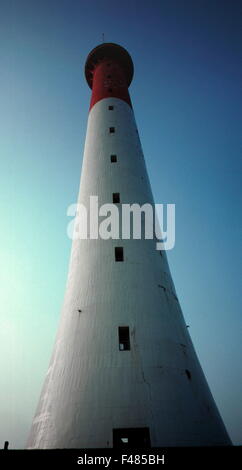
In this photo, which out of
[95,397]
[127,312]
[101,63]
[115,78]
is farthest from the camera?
[101,63]

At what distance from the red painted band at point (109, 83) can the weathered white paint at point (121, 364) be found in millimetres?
9460

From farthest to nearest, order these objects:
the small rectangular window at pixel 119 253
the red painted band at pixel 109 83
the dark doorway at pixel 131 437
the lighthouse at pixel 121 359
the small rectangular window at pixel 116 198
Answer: the red painted band at pixel 109 83 < the small rectangular window at pixel 116 198 < the small rectangular window at pixel 119 253 < the lighthouse at pixel 121 359 < the dark doorway at pixel 131 437

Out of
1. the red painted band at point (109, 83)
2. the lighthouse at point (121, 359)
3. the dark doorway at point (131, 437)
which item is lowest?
the dark doorway at point (131, 437)

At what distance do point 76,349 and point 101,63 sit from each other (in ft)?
71.1

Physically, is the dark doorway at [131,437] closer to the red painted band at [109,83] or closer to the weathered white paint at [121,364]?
the weathered white paint at [121,364]

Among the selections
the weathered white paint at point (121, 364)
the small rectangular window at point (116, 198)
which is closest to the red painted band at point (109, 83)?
the small rectangular window at point (116, 198)

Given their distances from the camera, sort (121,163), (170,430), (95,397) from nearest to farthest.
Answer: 1. (170,430)
2. (95,397)
3. (121,163)

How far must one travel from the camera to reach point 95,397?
973 cm

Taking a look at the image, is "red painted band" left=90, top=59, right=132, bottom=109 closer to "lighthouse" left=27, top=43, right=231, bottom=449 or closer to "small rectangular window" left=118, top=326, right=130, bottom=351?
"lighthouse" left=27, top=43, right=231, bottom=449

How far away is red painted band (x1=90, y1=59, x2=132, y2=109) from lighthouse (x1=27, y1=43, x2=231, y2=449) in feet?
26.3

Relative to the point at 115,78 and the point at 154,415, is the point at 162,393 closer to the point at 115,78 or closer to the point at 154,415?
the point at 154,415

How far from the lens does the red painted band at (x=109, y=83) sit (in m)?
20.8

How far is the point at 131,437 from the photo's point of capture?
889 centimetres

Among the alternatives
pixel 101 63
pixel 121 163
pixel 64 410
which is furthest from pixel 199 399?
pixel 101 63
